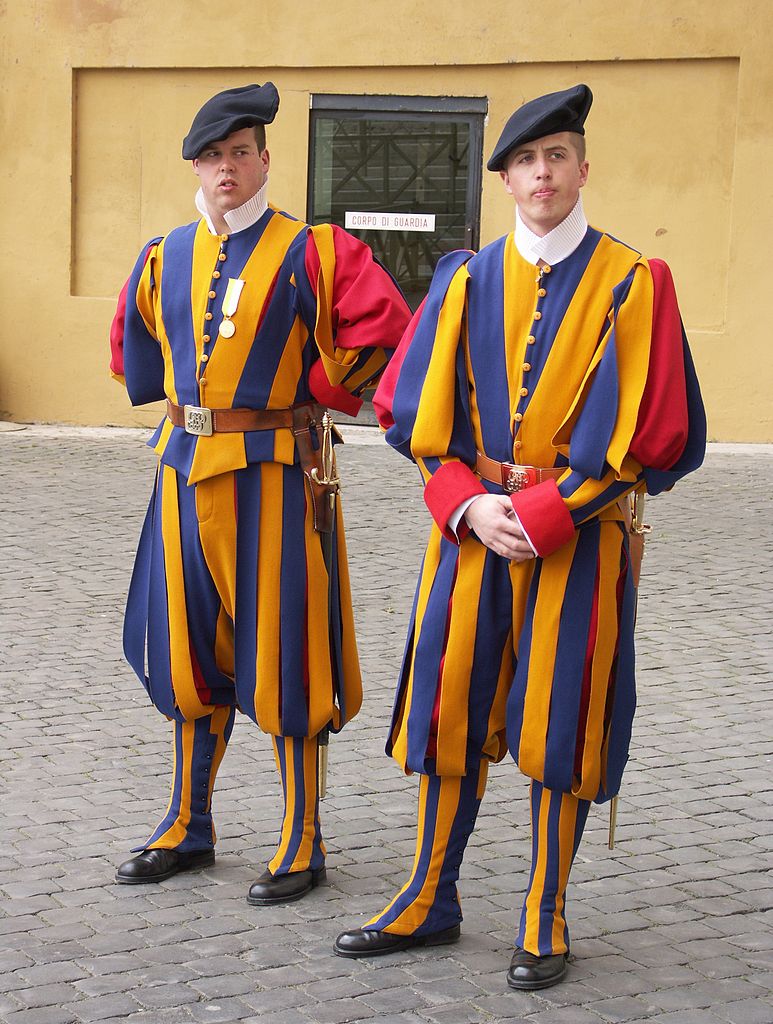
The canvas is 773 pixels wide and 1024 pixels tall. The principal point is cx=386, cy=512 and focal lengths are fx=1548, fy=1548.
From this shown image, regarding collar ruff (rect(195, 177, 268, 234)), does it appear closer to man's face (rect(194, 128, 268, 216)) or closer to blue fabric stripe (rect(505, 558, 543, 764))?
man's face (rect(194, 128, 268, 216))

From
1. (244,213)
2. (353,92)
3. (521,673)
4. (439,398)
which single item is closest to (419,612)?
(521,673)

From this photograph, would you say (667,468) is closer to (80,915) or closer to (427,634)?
(427,634)

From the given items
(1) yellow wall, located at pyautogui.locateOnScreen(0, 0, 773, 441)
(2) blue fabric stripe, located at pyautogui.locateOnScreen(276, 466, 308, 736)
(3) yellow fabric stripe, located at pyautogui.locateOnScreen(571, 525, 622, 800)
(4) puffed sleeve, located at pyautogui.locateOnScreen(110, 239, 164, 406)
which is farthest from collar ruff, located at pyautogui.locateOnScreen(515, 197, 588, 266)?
(1) yellow wall, located at pyautogui.locateOnScreen(0, 0, 773, 441)

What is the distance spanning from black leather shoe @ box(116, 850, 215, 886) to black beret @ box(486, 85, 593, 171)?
2.00 metres

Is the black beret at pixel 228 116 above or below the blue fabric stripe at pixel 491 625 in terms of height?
above

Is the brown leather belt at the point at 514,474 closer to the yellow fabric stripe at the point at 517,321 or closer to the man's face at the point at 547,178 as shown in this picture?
the yellow fabric stripe at the point at 517,321

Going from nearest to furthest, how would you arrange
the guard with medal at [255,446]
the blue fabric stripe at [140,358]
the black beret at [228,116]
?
the black beret at [228,116] → the guard with medal at [255,446] → the blue fabric stripe at [140,358]

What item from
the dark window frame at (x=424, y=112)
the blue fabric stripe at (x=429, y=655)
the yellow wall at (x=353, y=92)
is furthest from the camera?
the dark window frame at (x=424, y=112)

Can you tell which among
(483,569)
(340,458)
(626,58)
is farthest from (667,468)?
(626,58)

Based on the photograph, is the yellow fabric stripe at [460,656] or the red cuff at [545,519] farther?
the yellow fabric stripe at [460,656]

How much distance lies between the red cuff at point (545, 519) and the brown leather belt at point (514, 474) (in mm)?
104

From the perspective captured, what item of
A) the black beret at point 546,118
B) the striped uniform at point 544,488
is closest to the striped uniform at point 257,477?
the striped uniform at point 544,488

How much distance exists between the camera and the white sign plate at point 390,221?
11992mm

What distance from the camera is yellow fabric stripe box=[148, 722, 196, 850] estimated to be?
4121mm
